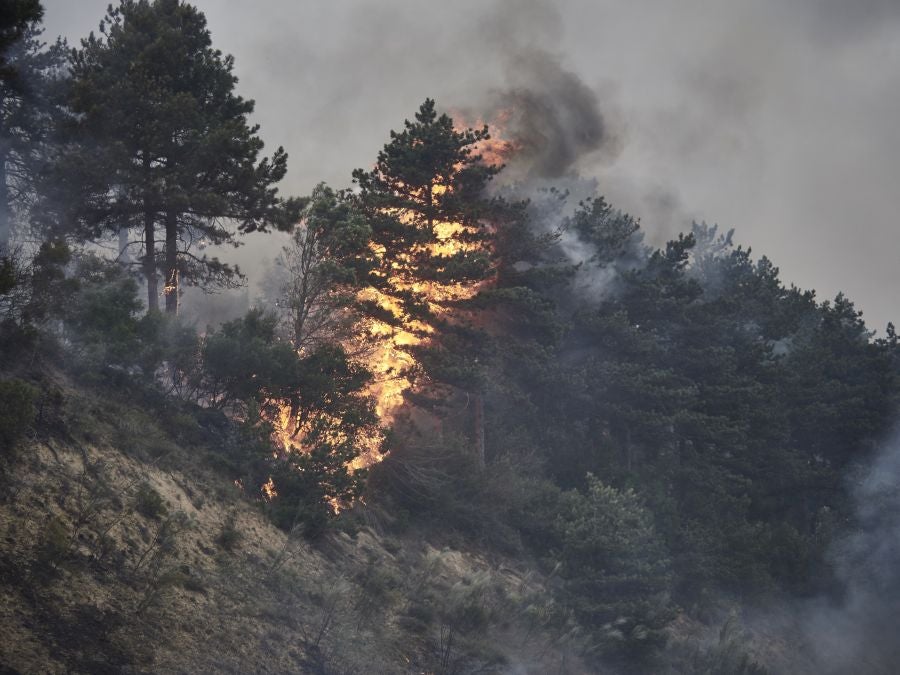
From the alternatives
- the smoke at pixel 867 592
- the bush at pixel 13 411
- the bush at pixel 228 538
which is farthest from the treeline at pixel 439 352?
the bush at pixel 228 538

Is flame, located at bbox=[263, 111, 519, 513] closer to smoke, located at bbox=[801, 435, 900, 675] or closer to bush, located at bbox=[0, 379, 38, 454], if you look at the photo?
bush, located at bbox=[0, 379, 38, 454]

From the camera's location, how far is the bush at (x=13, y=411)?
42.2 ft

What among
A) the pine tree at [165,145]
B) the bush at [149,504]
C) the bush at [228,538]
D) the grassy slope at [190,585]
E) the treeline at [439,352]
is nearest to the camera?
the grassy slope at [190,585]

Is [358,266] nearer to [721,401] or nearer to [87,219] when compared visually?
[87,219]

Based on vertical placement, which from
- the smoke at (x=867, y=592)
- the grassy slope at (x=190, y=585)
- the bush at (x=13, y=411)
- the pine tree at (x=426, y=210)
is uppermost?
the pine tree at (x=426, y=210)

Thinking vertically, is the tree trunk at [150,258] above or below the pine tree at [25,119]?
below

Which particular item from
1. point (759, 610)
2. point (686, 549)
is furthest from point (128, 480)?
point (759, 610)

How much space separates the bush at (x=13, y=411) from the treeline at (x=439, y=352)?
0.06m

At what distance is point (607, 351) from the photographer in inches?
1481

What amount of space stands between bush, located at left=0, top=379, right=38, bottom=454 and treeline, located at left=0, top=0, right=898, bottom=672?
0.06 metres

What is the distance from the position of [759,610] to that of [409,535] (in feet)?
65.6

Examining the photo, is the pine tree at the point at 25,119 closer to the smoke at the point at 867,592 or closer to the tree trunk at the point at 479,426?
the tree trunk at the point at 479,426

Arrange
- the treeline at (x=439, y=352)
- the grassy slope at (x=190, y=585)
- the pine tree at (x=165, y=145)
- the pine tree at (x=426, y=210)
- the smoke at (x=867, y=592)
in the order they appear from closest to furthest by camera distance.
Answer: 1. the grassy slope at (x=190, y=585)
2. the treeline at (x=439, y=352)
3. the pine tree at (x=165, y=145)
4. the pine tree at (x=426, y=210)
5. the smoke at (x=867, y=592)

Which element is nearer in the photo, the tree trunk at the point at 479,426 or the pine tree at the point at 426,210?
the pine tree at the point at 426,210
